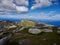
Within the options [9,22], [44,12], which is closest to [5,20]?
[9,22]

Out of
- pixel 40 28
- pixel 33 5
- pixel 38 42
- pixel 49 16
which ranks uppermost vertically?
pixel 33 5

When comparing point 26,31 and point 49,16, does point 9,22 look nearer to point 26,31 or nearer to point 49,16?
point 26,31

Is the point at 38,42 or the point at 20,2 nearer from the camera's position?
the point at 38,42

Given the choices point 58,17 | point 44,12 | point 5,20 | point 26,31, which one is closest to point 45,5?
point 44,12

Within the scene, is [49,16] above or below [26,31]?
above

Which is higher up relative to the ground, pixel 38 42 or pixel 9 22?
pixel 9 22

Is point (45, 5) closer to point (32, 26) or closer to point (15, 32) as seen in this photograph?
point (32, 26)
